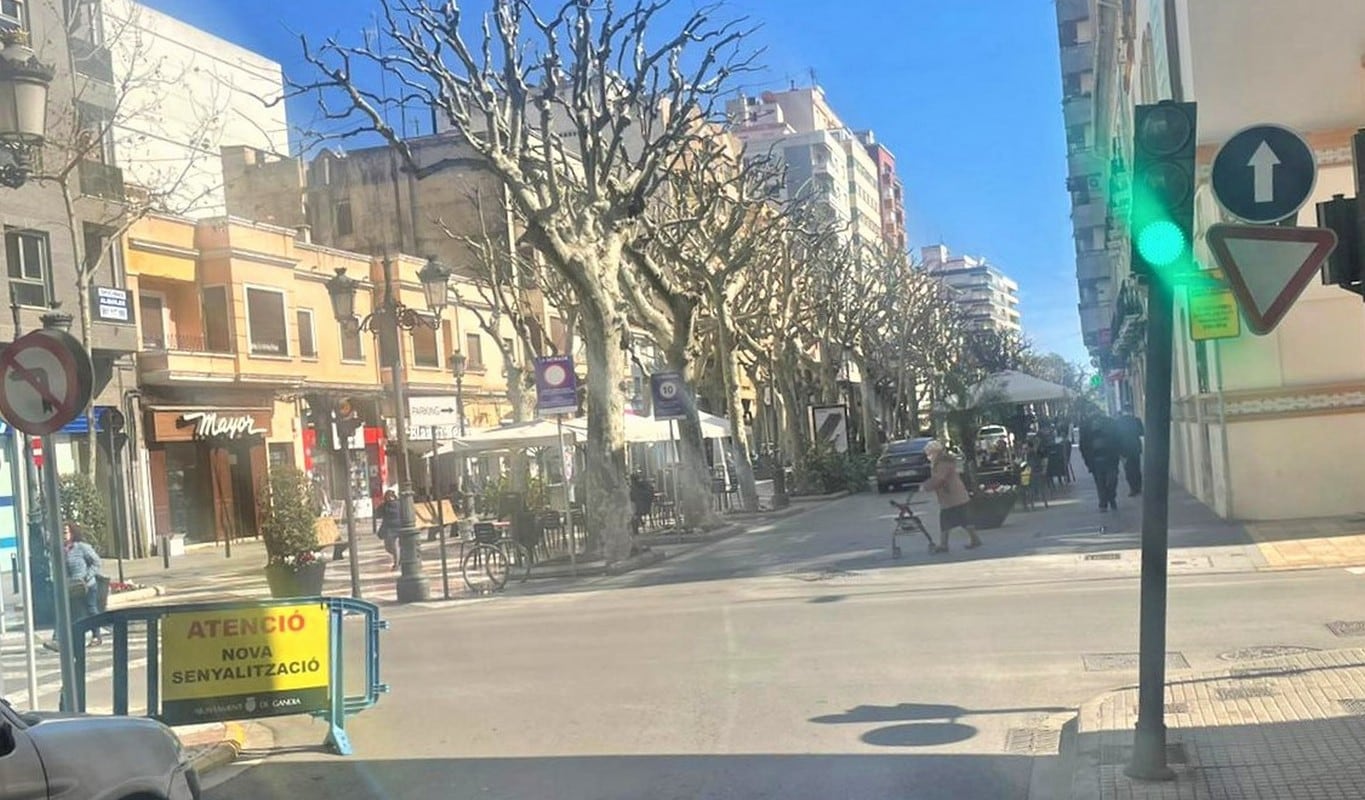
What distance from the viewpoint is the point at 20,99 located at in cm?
816

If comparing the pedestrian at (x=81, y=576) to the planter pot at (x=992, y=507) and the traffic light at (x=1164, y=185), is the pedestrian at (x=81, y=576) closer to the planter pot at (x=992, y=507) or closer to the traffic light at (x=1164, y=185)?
the planter pot at (x=992, y=507)

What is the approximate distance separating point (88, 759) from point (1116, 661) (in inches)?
283

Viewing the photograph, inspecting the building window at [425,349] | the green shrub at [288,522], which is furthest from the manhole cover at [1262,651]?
the building window at [425,349]

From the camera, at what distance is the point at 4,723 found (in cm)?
375

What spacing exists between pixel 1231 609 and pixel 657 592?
7.25 metres

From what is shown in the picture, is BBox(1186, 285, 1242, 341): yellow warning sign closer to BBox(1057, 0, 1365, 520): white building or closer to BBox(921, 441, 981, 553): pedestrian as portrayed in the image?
BBox(1057, 0, 1365, 520): white building

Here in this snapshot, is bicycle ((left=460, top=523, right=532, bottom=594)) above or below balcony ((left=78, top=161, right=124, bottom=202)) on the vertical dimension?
below

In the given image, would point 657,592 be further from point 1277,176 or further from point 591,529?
point 1277,176

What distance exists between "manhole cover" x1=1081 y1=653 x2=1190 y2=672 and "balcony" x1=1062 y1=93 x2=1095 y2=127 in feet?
208

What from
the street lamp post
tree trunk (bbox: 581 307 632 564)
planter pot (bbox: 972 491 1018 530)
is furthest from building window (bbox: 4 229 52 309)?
planter pot (bbox: 972 491 1018 530)

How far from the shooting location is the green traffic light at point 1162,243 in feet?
18.4

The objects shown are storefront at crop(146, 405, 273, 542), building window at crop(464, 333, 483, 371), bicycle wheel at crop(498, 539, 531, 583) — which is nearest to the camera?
bicycle wheel at crop(498, 539, 531, 583)

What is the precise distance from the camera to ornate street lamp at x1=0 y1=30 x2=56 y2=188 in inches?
318

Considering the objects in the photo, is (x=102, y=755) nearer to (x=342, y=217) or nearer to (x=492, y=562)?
(x=492, y=562)
